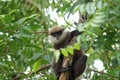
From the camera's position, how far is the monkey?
443cm

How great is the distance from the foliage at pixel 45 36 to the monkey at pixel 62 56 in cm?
15

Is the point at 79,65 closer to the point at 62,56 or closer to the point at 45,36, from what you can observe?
the point at 62,56

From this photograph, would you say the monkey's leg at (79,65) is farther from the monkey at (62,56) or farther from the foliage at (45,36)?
the foliage at (45,36)

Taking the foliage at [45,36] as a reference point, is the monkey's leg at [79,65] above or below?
below

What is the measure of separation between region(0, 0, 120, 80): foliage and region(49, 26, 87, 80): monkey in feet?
0.50

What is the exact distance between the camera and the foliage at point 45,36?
2.80 m

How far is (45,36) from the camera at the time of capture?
17.2ft

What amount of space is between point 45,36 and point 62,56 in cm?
76

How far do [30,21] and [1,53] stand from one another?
624 mm

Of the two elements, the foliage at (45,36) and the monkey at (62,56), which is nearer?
the foliage at (45,36)

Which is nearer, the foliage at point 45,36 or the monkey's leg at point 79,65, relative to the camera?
the foliage at point 45,36

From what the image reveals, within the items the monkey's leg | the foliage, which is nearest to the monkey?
the monkey's leg

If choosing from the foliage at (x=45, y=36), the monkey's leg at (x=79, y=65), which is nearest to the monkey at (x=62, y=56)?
the monkey's leg at (x=79, y=65)

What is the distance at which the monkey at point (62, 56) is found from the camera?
443 cm
